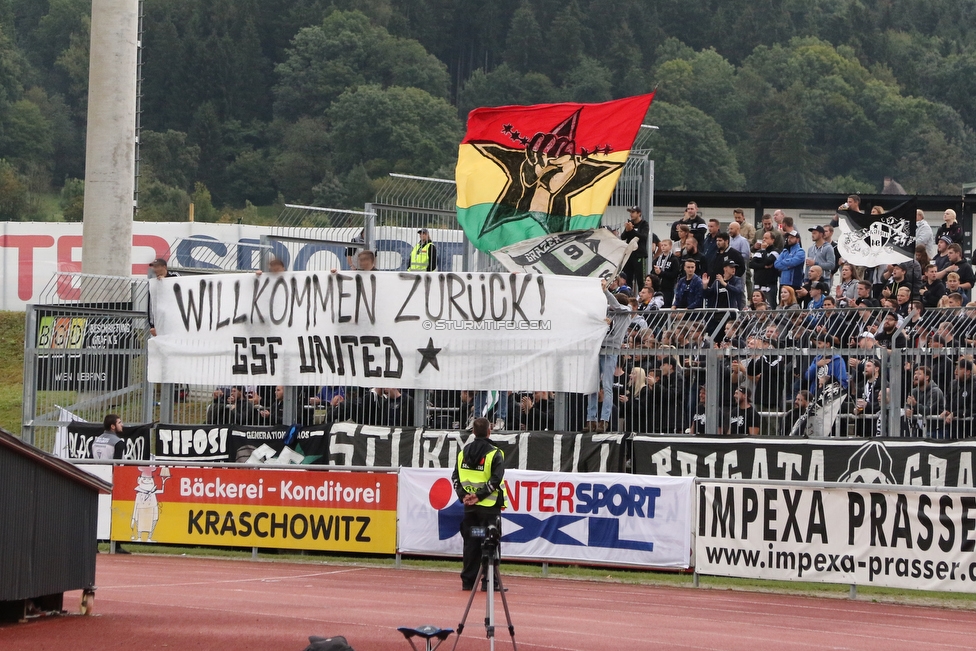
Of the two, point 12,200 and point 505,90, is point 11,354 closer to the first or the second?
point 12,200

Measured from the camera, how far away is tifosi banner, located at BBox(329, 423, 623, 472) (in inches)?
766

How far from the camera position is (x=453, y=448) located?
795 inches

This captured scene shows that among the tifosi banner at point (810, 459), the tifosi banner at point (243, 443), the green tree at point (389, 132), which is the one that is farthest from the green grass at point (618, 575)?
the green tree at point (389, 132)

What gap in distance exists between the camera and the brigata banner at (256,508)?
63.0 ft

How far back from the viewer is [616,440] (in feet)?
63.5

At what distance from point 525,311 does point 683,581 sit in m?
4.48

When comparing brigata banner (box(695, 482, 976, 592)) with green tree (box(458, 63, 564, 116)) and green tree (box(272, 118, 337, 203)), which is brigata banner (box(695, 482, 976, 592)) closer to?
green tree (box(272, 118, 337, 203))

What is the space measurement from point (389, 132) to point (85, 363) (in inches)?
3572

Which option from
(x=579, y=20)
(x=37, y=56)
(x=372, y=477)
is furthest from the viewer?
(x=579, y=20)

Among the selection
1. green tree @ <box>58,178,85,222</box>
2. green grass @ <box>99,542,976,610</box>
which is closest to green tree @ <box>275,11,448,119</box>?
green tree @ <box>58,178,85,222</box>

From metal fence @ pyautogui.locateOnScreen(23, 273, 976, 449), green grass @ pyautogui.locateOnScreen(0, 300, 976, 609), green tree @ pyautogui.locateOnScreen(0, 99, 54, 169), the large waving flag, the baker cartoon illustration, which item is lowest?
green grass @ pyautogui.locateOnScreen(0, 300, 976, 609)

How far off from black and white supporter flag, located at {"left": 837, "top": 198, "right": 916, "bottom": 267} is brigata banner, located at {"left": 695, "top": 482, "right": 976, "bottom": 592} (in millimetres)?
4699

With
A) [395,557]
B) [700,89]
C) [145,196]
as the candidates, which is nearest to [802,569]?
[395,557]

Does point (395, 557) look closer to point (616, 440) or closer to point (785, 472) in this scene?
point (616, 440)
